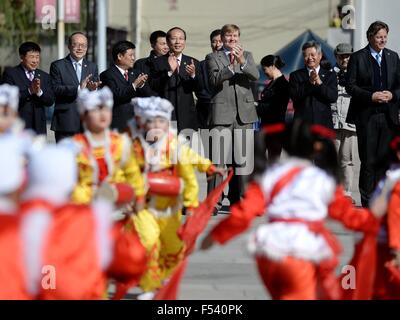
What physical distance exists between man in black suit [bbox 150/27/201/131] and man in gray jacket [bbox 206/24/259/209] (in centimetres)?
24

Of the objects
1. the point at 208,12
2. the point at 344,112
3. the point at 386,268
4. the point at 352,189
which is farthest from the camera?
the point at 208,12

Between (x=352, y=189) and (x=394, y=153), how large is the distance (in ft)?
25.8

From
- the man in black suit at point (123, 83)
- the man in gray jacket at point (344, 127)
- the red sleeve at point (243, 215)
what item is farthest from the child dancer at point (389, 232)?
the man in gray jacket at point (344, 127)

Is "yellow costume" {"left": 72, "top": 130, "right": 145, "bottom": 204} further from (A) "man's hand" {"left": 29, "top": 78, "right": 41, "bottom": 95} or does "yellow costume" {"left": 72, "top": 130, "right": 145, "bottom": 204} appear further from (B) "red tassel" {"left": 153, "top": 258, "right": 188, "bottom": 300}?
(A) "man's hand" {"left": 29, "top": 78, "right": 41, "bottom": 95}

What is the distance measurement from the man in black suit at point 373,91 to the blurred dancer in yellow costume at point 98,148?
4.97 meters

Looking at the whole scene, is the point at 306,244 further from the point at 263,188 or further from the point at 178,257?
the point at 178,257

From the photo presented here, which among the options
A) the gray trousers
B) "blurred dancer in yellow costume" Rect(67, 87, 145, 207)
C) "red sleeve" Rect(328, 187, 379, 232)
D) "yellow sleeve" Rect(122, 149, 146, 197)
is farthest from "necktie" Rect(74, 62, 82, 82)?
"red sleeve" Rect(328, 187, 379, 232)

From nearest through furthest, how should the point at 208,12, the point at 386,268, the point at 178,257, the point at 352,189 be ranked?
the point at 386,268 → the point at 178,257 → the point at 352,189 → the point at 208,12

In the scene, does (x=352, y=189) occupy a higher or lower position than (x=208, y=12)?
lower

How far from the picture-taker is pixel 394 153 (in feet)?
26.0

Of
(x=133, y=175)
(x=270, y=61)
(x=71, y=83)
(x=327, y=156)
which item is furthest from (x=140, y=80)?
(x=327, y=156)

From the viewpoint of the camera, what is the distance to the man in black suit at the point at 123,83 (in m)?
13.0

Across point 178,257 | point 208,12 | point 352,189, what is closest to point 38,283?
point 178,257

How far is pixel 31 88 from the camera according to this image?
1296 centimetres
